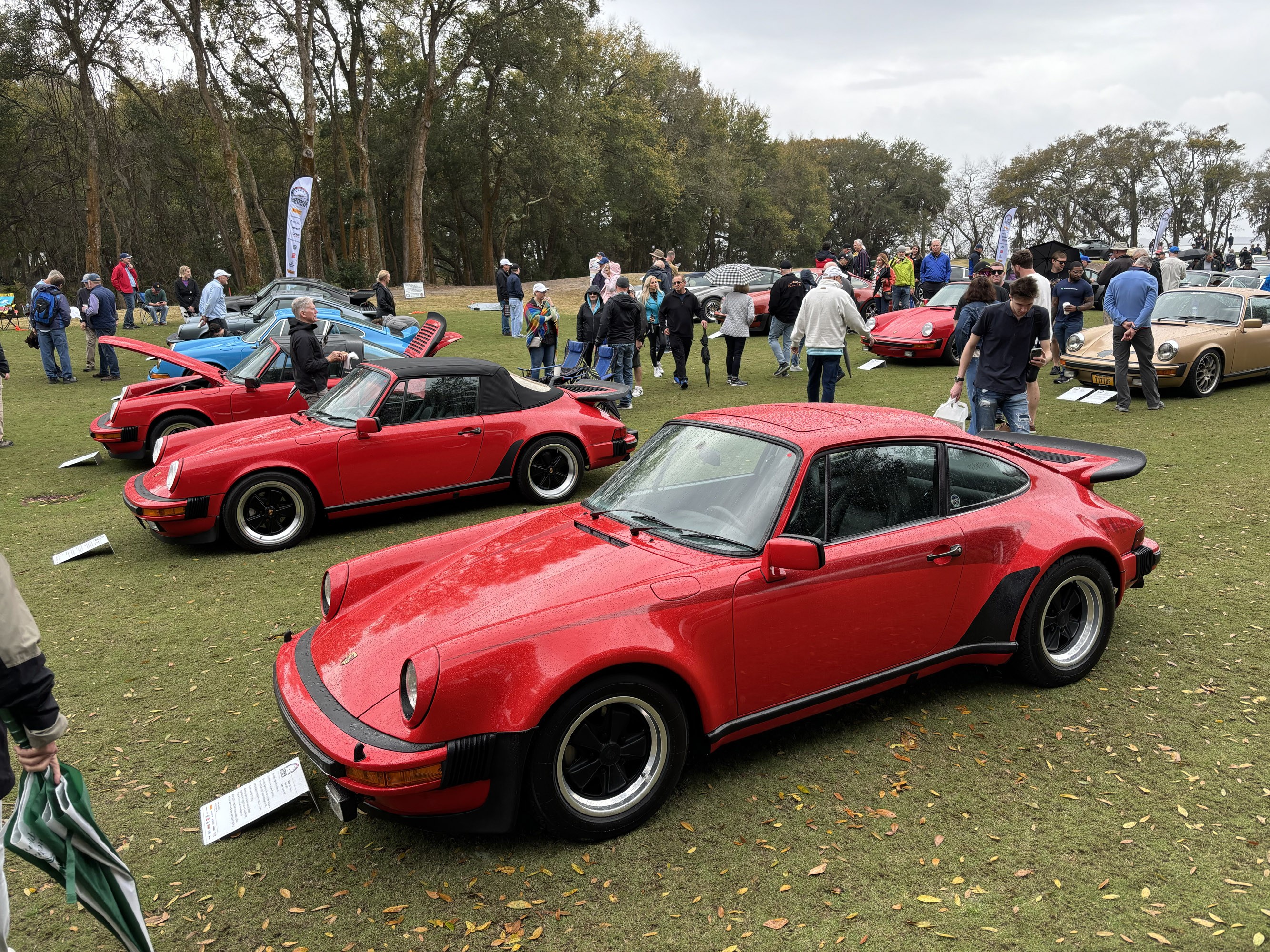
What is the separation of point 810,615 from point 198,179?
48370 millimetres

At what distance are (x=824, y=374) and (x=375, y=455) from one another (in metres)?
5.40

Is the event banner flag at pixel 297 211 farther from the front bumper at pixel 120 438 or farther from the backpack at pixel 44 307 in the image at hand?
the front bumper at pixel 120 438

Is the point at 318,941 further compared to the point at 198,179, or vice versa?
the point at 198,179

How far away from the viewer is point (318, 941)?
293 centimetres

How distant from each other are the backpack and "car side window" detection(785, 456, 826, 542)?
633 inches

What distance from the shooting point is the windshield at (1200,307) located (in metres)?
12.5

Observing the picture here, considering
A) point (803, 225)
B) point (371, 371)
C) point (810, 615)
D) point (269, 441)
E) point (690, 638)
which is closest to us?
point (690, 638)

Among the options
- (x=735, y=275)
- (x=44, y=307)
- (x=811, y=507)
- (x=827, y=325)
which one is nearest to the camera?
(x=811, y=507)

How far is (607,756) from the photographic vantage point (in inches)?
131

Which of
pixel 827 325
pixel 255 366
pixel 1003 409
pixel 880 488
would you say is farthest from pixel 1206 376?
pixel 255 366

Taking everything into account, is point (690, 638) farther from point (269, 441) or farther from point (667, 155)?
point (667, 155)

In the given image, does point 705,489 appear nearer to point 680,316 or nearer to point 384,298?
point 680,316

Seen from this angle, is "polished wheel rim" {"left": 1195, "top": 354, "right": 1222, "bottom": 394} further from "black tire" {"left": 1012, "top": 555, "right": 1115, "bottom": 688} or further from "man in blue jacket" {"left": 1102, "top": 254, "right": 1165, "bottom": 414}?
"black tire" {"left": 1012, "top": 555, "right": 1115, "bottom": 688}

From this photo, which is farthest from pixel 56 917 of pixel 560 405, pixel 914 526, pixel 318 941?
pixel 560 405
